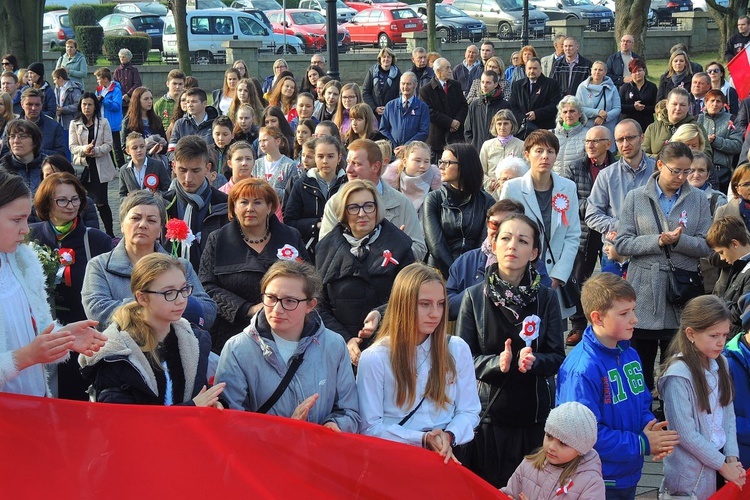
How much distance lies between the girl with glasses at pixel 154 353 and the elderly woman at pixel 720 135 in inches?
321

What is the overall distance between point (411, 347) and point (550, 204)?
325cm

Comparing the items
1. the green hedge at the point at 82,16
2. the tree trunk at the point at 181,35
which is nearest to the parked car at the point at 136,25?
the green hedge at the point at 82,16

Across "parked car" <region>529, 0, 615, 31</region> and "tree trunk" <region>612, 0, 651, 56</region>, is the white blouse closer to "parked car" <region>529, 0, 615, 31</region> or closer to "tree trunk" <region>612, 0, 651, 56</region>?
"tree trunk" <region>612, 0, 651, 56</region>

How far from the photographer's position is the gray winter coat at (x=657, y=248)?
7520mm

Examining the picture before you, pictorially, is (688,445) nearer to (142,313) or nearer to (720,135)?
(142,313)

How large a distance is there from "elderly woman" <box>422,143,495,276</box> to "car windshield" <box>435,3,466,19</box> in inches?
1232

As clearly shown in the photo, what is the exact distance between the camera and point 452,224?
779cm

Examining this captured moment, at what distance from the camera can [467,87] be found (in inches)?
758

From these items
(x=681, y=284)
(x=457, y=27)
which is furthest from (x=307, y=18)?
(x=681, y=284)

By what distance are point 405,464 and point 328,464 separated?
345mm

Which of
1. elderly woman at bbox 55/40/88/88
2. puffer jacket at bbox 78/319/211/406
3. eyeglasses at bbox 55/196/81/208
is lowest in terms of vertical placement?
puffer jacket at bbox 78/319/211/406

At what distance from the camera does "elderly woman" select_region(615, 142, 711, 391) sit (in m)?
7.49

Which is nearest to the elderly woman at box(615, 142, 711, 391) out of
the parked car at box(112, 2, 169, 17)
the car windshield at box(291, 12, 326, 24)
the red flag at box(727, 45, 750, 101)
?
the red flag at box(727, 45, 750, 101)

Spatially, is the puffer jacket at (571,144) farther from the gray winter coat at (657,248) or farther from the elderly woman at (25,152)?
the elderly woman at (25,152)
